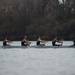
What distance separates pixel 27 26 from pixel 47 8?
1164 cm

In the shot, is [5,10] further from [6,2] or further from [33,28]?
[33,28]

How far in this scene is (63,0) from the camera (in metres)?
90.2

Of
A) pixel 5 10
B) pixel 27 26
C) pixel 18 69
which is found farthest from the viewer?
pixel 5 10

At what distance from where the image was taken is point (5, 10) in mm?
88062

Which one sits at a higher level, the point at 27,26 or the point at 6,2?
the point at 6,2

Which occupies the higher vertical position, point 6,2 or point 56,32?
point 6,2

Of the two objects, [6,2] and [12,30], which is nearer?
[12,30]

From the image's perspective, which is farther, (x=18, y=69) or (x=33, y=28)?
(x=33, y=28)

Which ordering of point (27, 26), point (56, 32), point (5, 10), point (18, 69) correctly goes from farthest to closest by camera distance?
point (5, 10)
point (27, 26)
point (56, 32)
point (18, 69)

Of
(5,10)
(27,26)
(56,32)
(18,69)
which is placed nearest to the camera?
(18,69)

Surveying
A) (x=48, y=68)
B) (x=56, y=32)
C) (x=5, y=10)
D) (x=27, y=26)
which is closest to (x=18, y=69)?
(x=48, y=68)

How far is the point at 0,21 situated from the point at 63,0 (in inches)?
673

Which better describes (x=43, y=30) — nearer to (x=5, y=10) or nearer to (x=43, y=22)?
(x=43, y=22)

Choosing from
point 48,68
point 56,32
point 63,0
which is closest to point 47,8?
point 63,0
